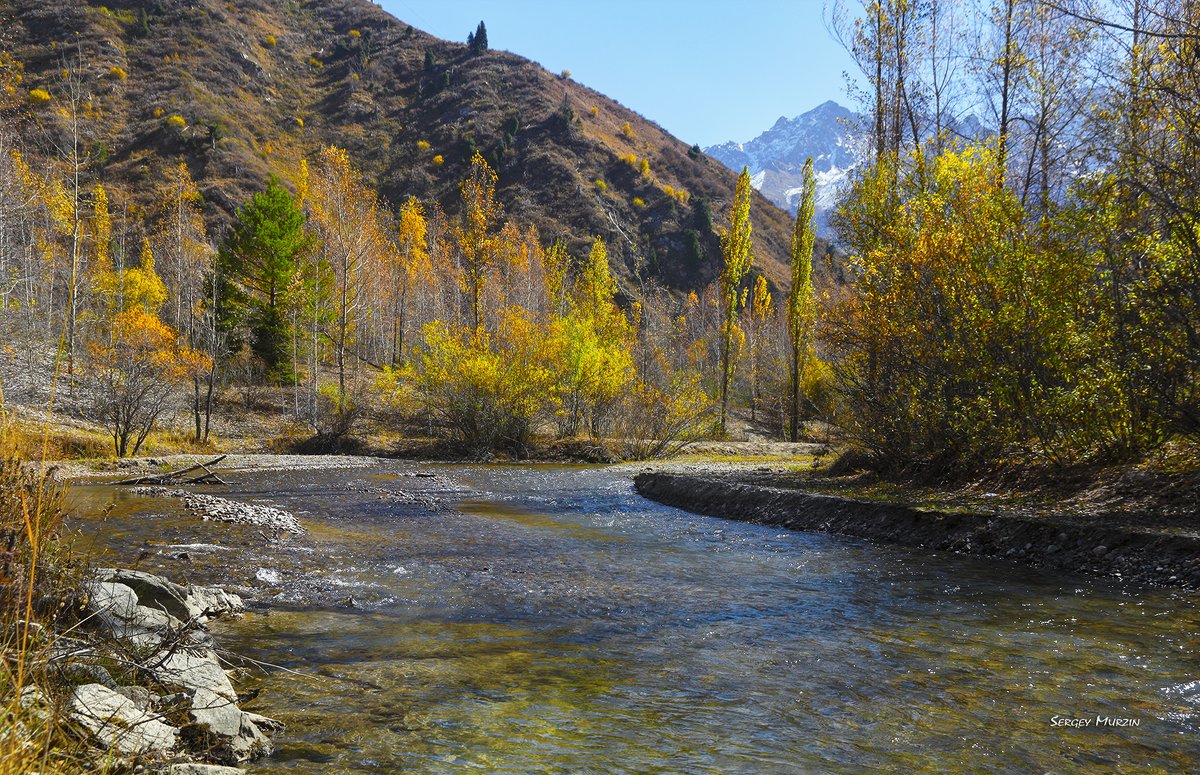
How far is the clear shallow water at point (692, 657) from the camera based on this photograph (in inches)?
148

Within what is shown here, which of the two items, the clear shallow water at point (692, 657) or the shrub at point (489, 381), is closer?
the clear shallow water at point (692, 657)

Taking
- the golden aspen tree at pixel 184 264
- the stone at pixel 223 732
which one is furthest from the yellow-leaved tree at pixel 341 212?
→ the stone at pixel 223 732

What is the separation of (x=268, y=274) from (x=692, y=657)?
124 feet

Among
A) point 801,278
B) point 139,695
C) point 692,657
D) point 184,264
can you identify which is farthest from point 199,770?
point 184,264

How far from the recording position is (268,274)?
3684 cm

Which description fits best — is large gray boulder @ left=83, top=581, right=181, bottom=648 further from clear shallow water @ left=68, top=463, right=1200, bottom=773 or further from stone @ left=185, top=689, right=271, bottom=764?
clear shallow water @ left=68, top=463, right=1200, bottom=773

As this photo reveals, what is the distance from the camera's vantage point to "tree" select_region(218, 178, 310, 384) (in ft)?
119

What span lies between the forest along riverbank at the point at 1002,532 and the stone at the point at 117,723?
8599mm

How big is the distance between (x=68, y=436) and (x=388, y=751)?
77.4ft

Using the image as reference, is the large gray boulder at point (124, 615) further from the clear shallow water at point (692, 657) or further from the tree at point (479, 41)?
the tree at point (479, 41)

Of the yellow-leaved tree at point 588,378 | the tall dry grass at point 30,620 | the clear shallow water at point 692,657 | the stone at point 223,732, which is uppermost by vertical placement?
the yellow-leaved tree at point 588,378

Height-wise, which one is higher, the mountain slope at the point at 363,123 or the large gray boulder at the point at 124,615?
the mountain slope at the point at 363,123

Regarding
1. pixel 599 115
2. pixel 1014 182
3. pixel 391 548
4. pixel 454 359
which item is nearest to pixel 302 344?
pixel 454 359

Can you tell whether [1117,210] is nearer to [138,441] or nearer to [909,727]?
[909,727]
